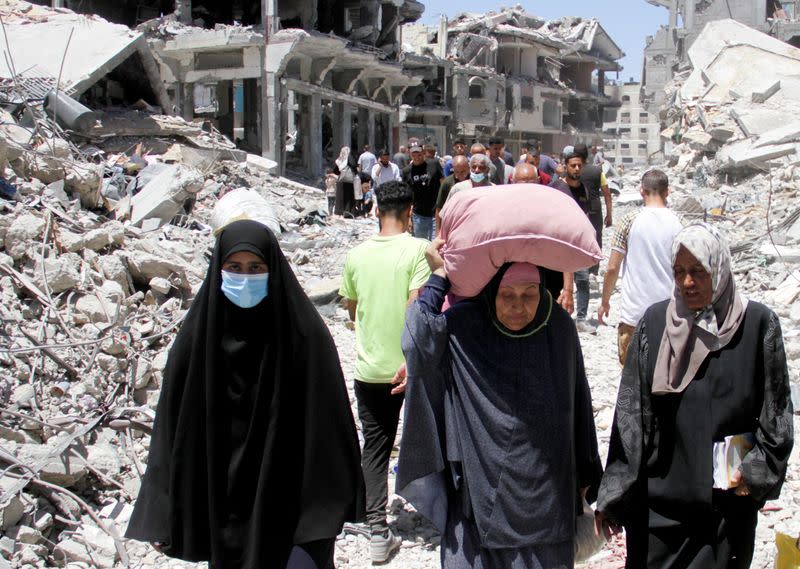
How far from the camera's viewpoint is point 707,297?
254 centimetres

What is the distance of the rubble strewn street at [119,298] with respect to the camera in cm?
414

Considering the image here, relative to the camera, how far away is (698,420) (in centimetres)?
249

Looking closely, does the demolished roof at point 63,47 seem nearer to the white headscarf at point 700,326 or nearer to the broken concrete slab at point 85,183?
the broken concrete slab at point 85,183

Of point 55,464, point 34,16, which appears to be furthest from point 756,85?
point 55,464

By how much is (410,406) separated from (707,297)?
947 mm

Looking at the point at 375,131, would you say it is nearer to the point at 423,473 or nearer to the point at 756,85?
the point at 756,85

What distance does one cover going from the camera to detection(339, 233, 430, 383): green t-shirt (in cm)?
391

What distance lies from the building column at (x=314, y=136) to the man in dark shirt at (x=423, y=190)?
15.3 meters

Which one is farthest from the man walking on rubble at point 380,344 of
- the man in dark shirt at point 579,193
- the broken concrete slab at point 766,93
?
the broken concrete slab at point 766,93

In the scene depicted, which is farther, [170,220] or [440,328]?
[170,220]

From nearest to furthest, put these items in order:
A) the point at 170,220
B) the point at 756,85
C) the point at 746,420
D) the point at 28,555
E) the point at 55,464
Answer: the point at 746,420 → the point at 28,555 → the point at 55,464 → the point at 170,220 → the point at 756,85

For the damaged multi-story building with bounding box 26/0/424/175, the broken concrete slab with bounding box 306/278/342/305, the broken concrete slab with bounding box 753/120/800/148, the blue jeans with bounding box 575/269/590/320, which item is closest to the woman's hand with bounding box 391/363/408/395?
the blue jeans with bounding box 575/269/590/320

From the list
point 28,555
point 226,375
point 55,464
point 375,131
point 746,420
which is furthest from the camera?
point 375,131

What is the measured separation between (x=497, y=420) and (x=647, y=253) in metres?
2.49
